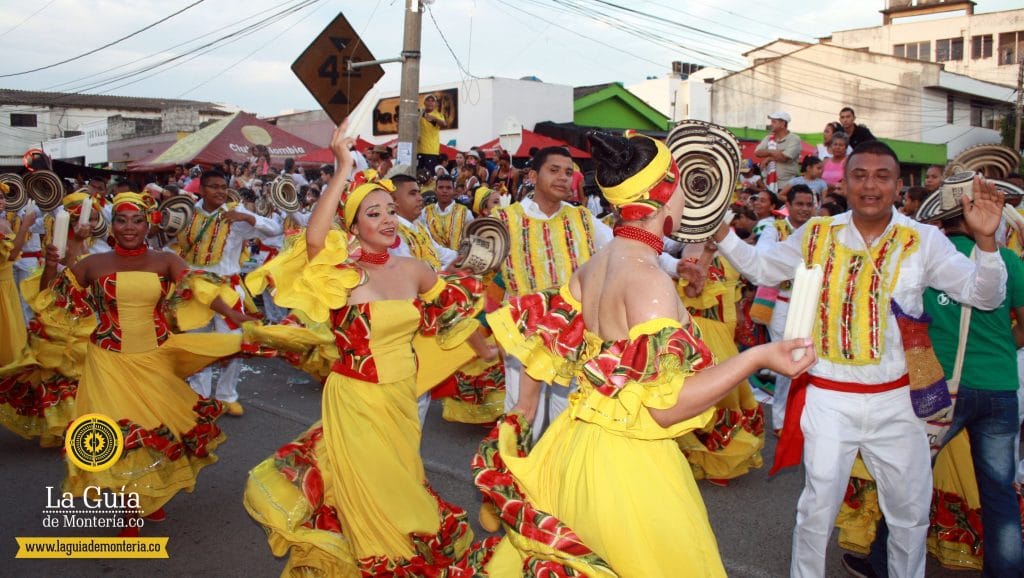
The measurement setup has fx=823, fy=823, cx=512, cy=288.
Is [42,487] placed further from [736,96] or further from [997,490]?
[736,96]

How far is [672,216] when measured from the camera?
2945 millimetres

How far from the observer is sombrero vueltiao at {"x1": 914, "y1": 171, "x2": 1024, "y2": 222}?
3.77 metres

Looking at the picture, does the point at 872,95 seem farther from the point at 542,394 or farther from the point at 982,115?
the point at 542,394

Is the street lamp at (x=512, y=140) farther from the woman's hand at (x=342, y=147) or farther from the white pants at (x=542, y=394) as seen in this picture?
the woman's hand at (x=342, y=147)

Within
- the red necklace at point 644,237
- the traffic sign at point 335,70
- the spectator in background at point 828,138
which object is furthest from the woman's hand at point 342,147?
the spectator in background at point 828,138

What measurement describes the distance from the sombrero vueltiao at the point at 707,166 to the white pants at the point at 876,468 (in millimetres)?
1291

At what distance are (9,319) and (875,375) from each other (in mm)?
7683

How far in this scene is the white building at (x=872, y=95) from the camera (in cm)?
3528

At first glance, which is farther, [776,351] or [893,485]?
[893,485]

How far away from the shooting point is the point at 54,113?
5644 centimetres

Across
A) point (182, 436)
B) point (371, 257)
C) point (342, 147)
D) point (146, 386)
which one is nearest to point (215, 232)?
→ point (146, 386)

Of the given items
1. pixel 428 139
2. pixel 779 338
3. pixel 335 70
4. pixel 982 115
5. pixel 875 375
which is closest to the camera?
pixel 875 375

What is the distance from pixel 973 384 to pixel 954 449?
77cm

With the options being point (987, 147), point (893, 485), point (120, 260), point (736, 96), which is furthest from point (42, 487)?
point (736, 96)
